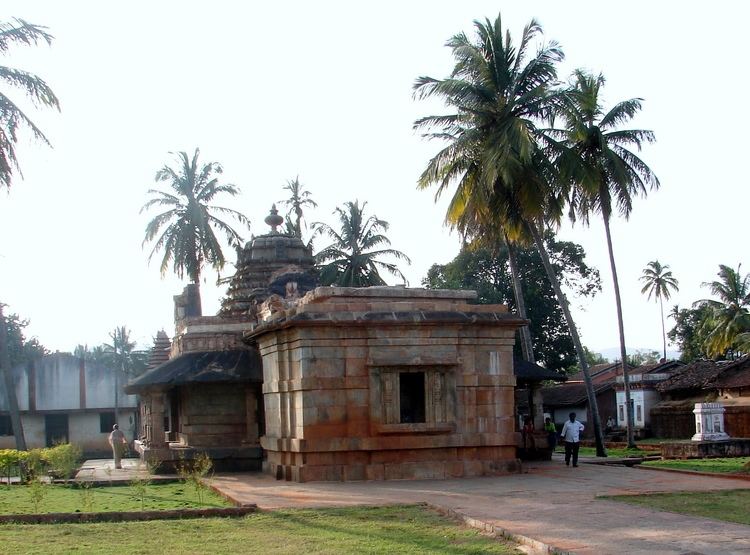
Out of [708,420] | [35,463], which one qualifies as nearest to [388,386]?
[35,463]

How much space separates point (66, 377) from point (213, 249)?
11564mm

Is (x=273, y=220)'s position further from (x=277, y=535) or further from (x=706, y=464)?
(x=277, y=535)

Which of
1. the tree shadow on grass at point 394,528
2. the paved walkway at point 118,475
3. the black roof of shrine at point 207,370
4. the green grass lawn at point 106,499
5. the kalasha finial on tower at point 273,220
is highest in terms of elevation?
the kalasha finial on tower at point 273,220

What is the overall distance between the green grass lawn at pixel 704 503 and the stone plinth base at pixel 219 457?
405 inches

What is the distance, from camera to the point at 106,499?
16.2 m

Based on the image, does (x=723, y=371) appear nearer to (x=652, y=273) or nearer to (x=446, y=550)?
(x=652, y=273)

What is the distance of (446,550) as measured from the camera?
1010 centimetres

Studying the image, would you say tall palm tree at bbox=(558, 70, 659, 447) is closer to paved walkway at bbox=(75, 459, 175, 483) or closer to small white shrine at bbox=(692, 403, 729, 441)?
small white shrine at bbox=(692, 403, 729, 441)

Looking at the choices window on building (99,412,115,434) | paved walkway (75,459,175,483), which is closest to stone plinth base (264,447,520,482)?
paved walkway (75,459,175,483)

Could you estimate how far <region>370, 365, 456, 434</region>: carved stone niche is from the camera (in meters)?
18.1

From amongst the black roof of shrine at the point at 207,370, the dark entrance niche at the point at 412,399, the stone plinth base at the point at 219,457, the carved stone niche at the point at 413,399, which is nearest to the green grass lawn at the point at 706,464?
the carved stone niche at the point at 413,399

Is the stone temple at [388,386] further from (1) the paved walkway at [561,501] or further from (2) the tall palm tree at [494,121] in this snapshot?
(2) the tall palm tree at [494,121]

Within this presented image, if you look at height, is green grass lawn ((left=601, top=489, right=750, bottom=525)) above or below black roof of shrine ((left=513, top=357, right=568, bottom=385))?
below

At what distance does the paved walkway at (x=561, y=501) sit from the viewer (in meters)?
10.2
